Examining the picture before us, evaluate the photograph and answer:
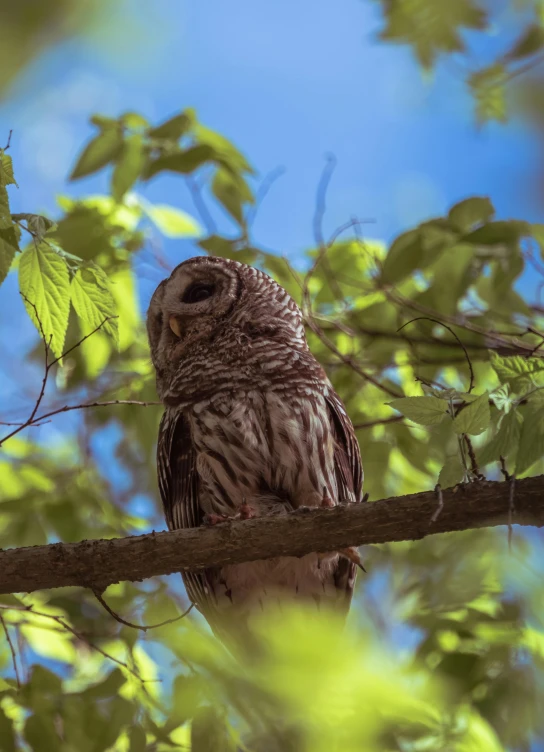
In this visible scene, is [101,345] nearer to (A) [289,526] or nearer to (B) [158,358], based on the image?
(B) [158,358]

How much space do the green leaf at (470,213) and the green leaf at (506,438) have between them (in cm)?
161

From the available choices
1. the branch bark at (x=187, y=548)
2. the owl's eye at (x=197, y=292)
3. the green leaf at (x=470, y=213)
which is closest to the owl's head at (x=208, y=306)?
the owl's eye at (x=197, y=292)

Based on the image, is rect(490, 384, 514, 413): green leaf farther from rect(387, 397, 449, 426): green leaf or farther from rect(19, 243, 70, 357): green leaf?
rect(19, 243, 70, 357): green leaf

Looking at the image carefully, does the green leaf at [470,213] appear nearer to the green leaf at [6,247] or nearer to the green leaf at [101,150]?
the green leaf at [101,150]

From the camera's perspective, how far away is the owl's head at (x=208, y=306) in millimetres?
3712

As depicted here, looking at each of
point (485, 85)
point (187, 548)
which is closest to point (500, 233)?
point (485, 85)

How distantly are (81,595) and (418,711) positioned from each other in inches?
113

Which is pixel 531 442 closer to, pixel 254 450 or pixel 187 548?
pixel 187 548

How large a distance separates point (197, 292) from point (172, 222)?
83 centimetres

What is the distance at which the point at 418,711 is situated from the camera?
1.40 m

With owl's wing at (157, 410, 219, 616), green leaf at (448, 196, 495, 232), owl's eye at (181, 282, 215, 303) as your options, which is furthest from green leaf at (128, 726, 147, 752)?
green leaf at (448, 196, 495, 232)

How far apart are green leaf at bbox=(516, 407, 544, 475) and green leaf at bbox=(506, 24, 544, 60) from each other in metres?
1.17

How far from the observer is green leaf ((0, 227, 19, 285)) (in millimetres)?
2385

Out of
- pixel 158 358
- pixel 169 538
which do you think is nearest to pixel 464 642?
pixel 169 538
